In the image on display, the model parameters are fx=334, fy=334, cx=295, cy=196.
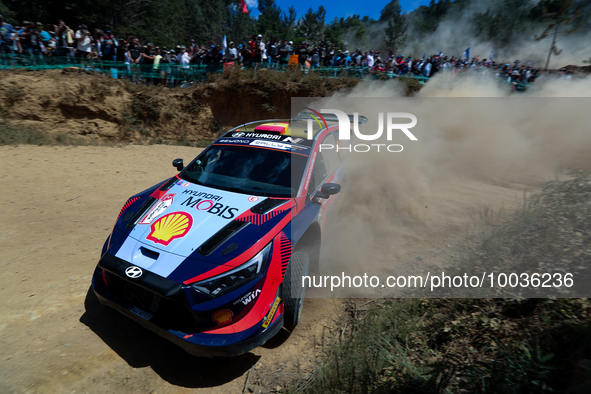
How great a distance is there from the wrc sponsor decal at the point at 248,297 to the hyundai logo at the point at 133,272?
86 centimetres

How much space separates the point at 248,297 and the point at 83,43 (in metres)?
13.3

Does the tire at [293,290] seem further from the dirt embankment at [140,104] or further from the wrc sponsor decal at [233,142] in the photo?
the dirt embankment at [140,104]

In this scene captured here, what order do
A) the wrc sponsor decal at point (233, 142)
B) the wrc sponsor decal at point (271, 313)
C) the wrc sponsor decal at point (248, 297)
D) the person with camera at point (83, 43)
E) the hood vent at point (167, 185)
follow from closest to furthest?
1. the wrc sponsor decal at point (248, 297)
2. the wrc sponsor decal at point (271, 313)
3. the hood vent at point (167, 185)
4. the wrc sponsor decal at point (233, 142)
5. the person with camera at point (83, 43)

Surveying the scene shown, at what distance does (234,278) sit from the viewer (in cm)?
286

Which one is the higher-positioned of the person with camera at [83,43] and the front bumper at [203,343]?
the person with camera at [83,43]

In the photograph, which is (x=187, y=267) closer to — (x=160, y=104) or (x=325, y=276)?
(x=325, y=276)

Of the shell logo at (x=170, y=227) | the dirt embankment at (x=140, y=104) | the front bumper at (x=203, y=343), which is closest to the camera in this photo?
the front bumper at (x=203, y=343)

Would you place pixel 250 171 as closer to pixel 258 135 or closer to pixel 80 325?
pixel 258 135

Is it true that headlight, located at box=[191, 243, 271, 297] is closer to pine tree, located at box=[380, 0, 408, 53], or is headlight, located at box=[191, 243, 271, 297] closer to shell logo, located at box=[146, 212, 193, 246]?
shell logo, located at box=[146, 212, 193, 246]

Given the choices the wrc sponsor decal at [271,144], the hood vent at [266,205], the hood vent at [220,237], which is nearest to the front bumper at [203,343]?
the hood vent at [220,237]

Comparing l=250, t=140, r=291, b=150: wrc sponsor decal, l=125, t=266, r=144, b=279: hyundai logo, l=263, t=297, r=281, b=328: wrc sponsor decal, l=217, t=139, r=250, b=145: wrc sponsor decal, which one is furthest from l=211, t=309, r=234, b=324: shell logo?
l=217, t=139, r=250, b=145: wrc sponsor decal

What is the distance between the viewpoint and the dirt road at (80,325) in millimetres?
2898

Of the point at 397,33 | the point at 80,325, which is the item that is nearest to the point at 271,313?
the point at 80,325

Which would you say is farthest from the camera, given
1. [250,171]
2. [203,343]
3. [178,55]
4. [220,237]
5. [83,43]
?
[178,55]
